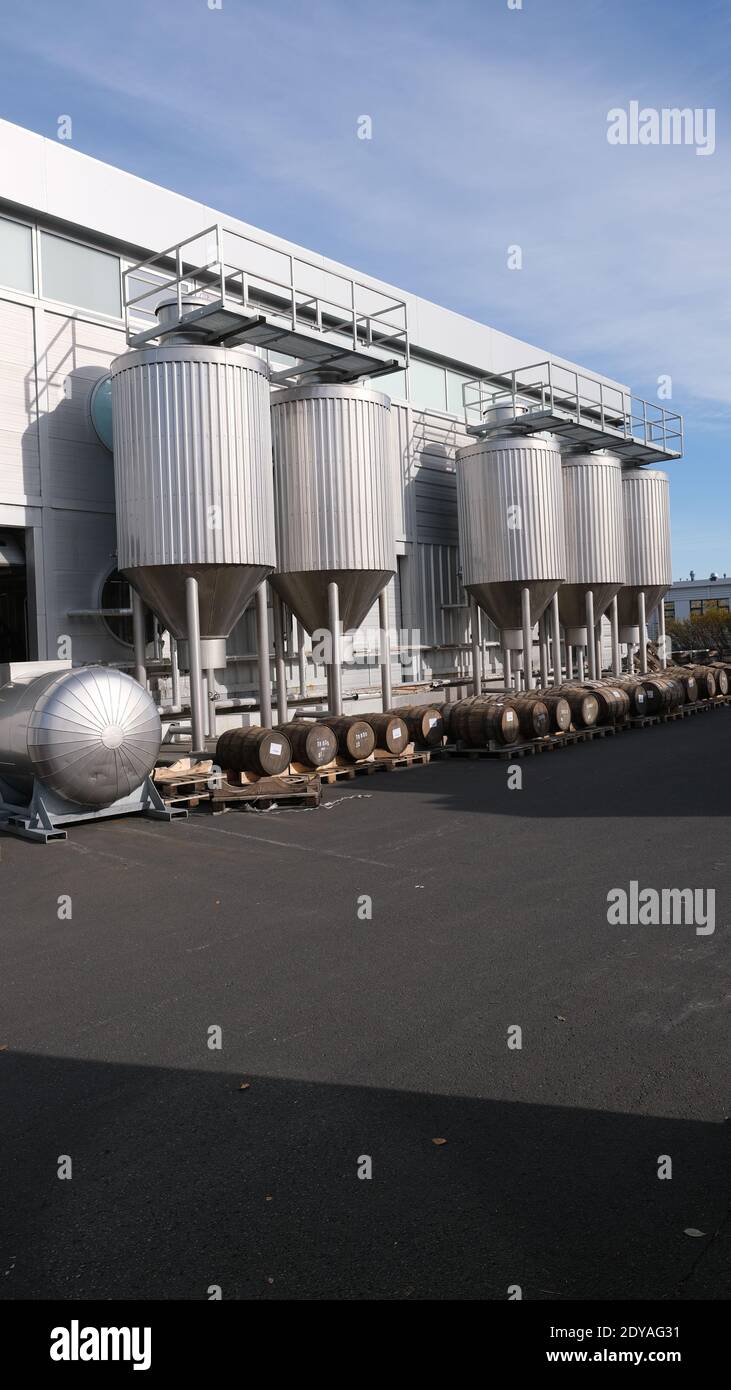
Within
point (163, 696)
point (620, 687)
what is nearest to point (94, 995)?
point (163, 696)

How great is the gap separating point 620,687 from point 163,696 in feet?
34.4

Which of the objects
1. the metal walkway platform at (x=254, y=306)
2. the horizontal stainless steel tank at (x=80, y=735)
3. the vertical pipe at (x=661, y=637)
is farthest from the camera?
the vertical pipe at (x=661, y=637)

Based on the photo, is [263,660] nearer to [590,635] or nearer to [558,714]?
[558,714]

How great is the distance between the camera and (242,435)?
52.0ft

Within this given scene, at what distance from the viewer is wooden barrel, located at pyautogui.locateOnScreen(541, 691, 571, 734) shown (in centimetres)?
1930

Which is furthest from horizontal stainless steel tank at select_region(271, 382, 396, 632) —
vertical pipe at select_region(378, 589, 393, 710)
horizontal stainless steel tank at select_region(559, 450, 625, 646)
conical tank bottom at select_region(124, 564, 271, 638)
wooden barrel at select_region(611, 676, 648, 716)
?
horizontal stainless steel tank at select_region(559, 450, 625, 646)

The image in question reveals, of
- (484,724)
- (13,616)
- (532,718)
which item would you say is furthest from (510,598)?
(13,616)

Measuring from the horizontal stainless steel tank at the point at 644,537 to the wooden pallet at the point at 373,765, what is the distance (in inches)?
679

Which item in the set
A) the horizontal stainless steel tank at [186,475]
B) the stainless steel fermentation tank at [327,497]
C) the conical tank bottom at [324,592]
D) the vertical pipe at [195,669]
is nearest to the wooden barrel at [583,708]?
the conical tank bottom at [324,592]

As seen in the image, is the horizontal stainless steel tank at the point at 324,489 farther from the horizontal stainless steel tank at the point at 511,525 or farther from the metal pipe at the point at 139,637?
the horizontal stainless steel tank at the point at 511,525

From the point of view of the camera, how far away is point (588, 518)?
92.9ft

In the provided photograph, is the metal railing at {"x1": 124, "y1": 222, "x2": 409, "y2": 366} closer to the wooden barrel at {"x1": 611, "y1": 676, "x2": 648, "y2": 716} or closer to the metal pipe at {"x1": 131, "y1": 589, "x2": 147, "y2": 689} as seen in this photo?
the metal pipe at {"x1": 131, "y1": 589, "x2": 147, "y2": 689}

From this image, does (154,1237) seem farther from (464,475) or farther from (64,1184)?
(464,475)

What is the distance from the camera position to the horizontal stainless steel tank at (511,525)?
2406 centimetres
